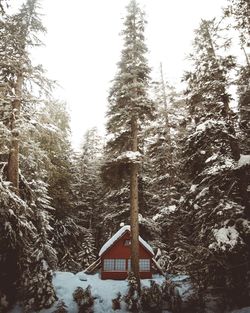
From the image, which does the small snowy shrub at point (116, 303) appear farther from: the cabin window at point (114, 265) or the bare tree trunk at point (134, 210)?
the cabin window at point (114, 265)

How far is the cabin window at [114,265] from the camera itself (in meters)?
24.7

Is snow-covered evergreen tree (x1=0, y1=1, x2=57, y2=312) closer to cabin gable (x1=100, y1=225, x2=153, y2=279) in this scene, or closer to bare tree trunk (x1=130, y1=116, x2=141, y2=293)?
bare tree trunk (x1=130, y1=116, x2=141, y2=293)

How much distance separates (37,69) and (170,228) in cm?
1569

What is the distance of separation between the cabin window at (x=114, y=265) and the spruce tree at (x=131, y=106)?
31.1 ft

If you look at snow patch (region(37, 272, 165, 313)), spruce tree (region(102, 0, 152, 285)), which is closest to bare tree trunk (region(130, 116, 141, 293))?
spruce tree (region(102, 0, 152, 285))

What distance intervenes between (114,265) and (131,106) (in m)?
14.4

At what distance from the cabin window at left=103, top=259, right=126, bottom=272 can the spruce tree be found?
947cm

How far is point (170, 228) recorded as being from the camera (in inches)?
919

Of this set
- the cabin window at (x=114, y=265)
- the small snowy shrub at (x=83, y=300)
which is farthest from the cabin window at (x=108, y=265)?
the small snowy shrub at (x=83, y=300)

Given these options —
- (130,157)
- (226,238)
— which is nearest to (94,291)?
(130,157)

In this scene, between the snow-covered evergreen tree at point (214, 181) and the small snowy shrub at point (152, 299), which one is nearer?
the snow-covered evergreen tree at point (214, 181)

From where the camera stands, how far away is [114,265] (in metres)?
24.9

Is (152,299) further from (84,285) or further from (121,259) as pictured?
(121,259)

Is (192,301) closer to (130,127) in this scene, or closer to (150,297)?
(150,297)
